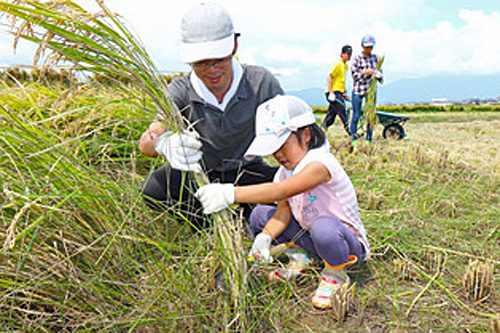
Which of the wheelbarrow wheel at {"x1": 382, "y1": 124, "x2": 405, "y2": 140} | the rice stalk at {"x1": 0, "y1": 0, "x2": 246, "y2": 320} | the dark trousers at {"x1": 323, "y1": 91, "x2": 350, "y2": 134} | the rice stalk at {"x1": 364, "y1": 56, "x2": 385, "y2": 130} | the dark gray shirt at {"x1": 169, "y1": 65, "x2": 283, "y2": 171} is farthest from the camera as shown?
the wheelbarrow wheel at {"x1": 382, "y1": 124, "x2": 405, "y2": 140}

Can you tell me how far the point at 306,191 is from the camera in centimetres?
167

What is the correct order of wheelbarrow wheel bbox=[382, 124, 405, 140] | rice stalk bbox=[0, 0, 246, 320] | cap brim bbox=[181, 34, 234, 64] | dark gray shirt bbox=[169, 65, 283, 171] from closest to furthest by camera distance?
rice stalk bbox=[0, 0, 246, 320], cap brim bbox=[181, 34, 234, 64], dark gray shirt bbox=[169, 65, 283, 171], wheelbarrow wheel bbox=[382, 124, 405, 140]

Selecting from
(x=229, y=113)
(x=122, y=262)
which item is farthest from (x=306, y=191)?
(x=122, y=262)

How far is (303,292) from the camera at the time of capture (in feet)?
5.43

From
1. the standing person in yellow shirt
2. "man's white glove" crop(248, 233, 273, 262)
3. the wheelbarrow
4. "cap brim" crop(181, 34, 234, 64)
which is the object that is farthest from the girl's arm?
the wheelbarrow

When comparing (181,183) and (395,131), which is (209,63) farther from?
(395,131)

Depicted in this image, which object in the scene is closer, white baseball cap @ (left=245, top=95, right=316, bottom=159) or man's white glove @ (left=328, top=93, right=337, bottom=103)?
white baseball cap @ (left=245, top=95, right=316, bottom=159)

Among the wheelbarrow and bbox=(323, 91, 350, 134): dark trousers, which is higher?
bbox=(323, 91, 350, 134): dark trousers

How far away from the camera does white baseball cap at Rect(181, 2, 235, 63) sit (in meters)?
1.65

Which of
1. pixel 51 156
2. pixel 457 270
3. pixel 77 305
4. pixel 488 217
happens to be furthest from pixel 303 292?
pixel 488 217

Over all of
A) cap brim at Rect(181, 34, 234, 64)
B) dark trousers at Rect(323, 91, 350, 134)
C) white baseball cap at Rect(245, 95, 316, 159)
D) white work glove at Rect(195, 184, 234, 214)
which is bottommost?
dark trousers at Rect(323, 91, 350, 134)

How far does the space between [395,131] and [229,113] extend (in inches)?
230

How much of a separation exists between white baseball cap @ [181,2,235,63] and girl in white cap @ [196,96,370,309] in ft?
1.06

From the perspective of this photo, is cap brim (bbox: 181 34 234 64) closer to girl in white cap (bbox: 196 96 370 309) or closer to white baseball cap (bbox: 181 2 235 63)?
white baseball cap (bbox: 181 2 235 63)
